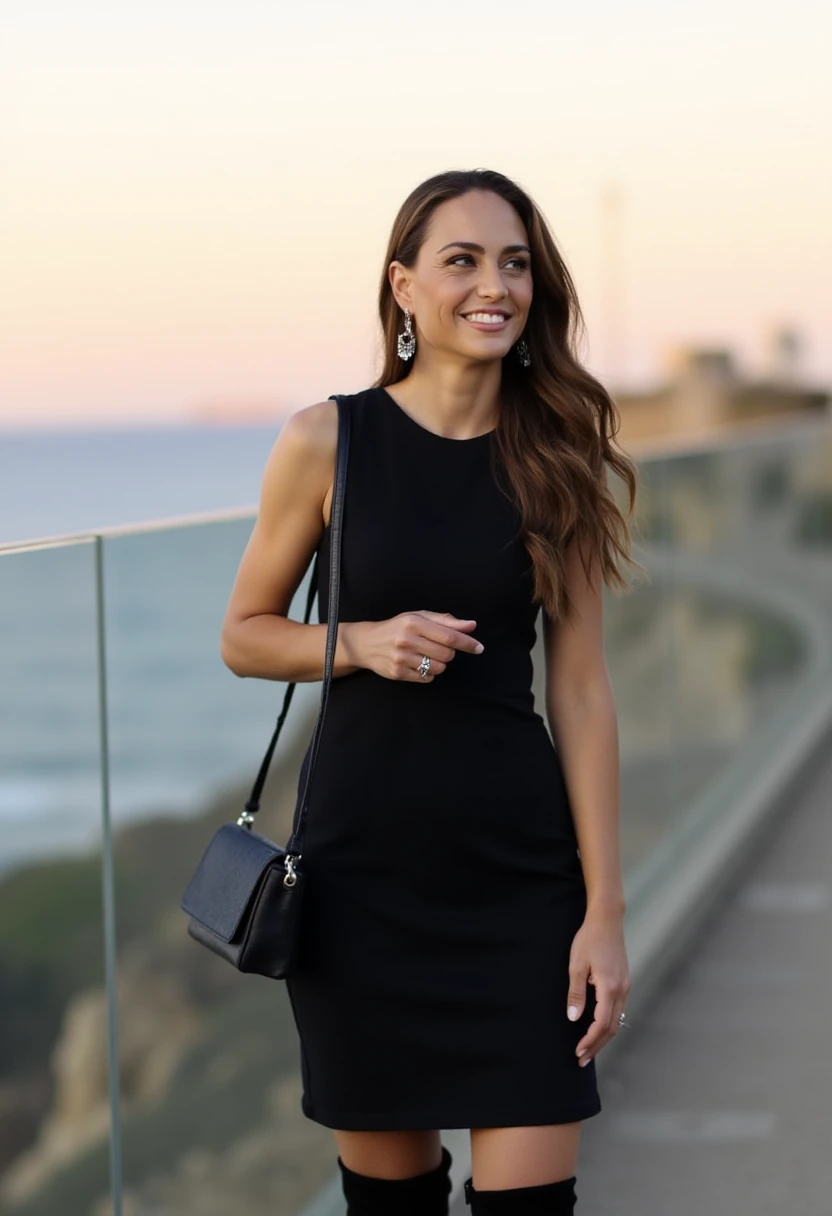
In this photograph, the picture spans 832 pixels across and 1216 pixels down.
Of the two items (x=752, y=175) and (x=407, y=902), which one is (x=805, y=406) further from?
(x=407, y=902)

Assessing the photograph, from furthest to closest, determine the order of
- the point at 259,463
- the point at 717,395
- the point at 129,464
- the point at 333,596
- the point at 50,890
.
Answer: the point at 129,464, the point at 259,463, the point at 717,395, the point at 50,890, the point at 333,596

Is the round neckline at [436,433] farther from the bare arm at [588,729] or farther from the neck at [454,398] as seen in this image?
the bare arm at [588,729]

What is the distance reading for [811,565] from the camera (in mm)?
9898

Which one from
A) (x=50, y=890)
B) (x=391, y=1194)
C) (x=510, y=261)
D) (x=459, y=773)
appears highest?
(x=510, y=261)

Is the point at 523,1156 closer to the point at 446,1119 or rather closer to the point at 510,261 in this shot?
the point at 446,1119

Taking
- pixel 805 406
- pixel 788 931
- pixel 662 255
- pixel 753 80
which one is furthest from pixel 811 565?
pixel 662 255

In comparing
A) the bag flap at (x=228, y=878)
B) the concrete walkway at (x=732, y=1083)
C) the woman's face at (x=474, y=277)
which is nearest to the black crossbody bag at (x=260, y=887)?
the bag flap at (x=228, y=878)

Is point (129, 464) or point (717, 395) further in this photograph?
point (129, 464)

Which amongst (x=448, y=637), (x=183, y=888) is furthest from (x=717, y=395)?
(x=448, y=637)

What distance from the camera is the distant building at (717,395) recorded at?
189 ft

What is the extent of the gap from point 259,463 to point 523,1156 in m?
78.4

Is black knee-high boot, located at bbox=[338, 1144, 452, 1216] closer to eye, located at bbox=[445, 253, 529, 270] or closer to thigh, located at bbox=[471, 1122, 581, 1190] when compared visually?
thigh, located at bbox=[471, 1122, 581, 1190]

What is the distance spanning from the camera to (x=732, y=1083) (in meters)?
4.89

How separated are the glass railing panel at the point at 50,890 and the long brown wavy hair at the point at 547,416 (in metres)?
0.61
